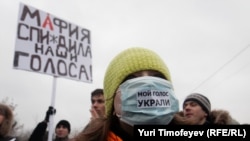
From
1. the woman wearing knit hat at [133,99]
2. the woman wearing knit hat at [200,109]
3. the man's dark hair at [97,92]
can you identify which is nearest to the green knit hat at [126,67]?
the woman wearing knit hat at [133,99]

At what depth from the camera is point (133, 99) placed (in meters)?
1.62

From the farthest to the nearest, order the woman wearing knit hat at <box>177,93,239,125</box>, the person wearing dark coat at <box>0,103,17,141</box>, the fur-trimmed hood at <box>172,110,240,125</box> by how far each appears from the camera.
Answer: the person wearing dark coat at <box>0,103,17,141</box> < the woman wearing knit hat at <box>177,93,239,125</box> < the fur-trimmed hood at <box>172,110,240,125</box>

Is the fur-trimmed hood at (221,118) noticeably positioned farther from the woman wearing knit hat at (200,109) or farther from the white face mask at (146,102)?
the white face mask at (146,102)

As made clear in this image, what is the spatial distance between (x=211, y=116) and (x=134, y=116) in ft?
6.07

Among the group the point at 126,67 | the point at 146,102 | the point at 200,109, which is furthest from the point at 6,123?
the point at 146,102

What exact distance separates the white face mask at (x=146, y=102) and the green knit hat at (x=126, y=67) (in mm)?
55

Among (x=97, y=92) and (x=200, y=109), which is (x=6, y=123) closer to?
(x=97, y=92)

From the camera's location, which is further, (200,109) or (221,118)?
(200,109)

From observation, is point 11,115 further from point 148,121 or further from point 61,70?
point 148,121

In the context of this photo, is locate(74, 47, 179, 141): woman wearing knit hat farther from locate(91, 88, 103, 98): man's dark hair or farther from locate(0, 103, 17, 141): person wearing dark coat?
locate(91, 88, 103, 98): man's dark hair

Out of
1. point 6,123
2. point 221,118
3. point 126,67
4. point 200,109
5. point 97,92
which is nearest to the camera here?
point 126,67

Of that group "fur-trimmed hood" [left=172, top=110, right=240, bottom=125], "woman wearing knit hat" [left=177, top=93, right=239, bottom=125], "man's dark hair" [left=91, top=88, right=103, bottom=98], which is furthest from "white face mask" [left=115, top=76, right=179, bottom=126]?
"man's dark hair" [left=91, top=88, right=103, bottom=98]

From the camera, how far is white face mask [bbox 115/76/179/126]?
156 centimetres

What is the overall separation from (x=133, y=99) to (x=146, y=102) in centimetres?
7
